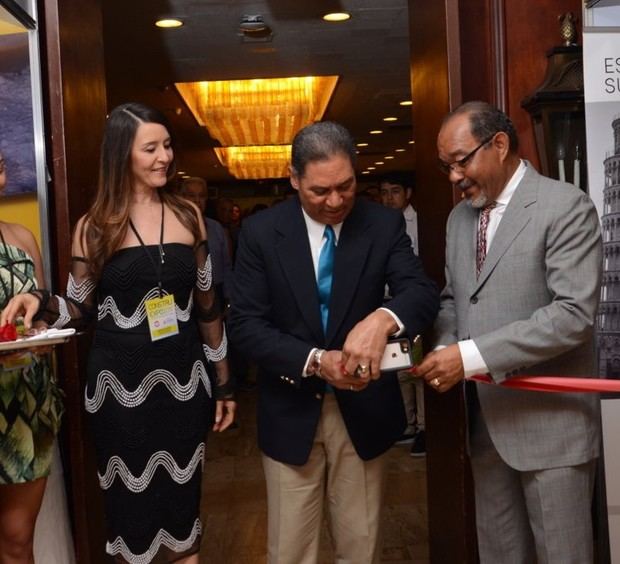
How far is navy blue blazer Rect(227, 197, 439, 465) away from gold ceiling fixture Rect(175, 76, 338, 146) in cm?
579

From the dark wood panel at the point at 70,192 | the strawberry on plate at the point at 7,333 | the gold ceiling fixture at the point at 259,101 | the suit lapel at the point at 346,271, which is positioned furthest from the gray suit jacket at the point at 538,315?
the gold ceiling fixture at the point at 259,101

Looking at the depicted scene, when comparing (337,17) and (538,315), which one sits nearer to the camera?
(538,315)

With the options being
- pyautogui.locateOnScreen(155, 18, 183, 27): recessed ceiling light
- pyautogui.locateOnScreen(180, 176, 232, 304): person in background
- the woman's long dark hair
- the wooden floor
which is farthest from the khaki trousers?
pyautogui.locateOnScreen(155, 18, 183, 27): recessed ceiling light

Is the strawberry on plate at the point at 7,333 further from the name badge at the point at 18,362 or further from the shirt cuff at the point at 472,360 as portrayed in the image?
the shirt cuff at the point at 472,360

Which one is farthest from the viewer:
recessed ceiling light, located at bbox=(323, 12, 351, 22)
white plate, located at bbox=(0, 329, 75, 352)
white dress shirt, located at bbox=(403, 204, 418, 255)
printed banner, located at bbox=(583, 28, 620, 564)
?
white dress shirt, located at bbox=(403, 204, 418, 255)

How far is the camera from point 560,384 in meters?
2.26

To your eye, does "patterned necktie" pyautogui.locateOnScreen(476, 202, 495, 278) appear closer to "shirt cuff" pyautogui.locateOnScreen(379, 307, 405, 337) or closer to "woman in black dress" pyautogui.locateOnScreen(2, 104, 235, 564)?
"shirt cuff" pyautogui.locateOnScreen(379, 307, 405, 337)

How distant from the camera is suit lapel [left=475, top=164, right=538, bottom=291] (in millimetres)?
2258

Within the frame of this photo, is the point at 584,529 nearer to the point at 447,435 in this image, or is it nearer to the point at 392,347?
the point at 392,347

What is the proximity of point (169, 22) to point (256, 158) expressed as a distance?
310 inches

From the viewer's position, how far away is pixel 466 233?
8.07 ft

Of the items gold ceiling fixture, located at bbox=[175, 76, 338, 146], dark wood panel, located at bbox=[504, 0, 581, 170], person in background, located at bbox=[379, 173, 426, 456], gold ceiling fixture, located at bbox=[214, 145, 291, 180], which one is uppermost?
gold ceiling fixture, located at bbox=[175, 76, 338, 146]

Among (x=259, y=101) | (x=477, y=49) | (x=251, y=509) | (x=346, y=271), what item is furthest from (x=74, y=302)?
(x=259, y=101)

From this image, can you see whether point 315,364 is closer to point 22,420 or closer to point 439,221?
point 22,420
